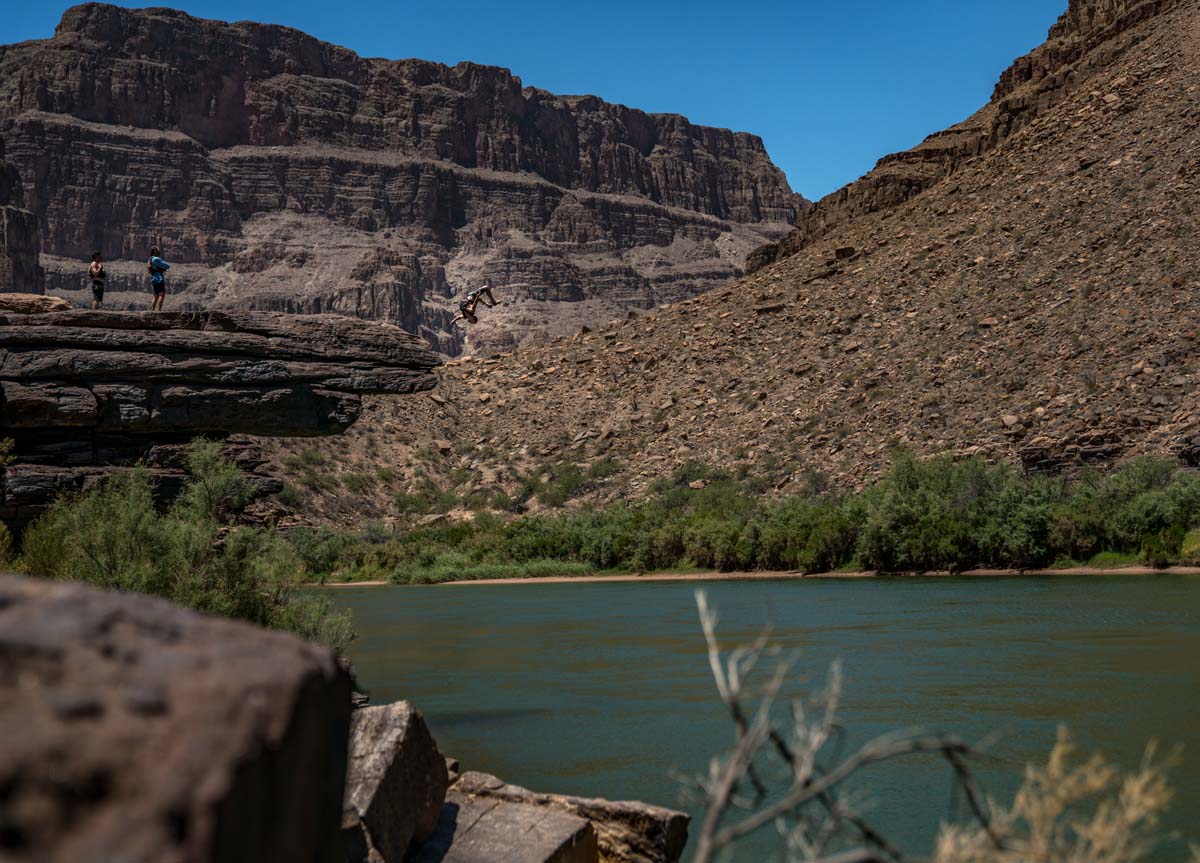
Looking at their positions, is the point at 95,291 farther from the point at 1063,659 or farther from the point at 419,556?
the point at 419,556

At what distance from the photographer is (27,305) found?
14.9 meters

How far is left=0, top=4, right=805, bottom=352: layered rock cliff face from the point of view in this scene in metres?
131

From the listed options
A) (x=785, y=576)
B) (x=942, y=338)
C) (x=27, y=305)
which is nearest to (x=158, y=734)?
(x=27, y=305)

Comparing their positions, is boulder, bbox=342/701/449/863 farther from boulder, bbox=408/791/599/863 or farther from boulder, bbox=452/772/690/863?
boulder, bbox=452/772/690/863

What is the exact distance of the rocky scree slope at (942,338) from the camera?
126ft

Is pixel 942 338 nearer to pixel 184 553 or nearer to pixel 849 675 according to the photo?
pixel 849 675


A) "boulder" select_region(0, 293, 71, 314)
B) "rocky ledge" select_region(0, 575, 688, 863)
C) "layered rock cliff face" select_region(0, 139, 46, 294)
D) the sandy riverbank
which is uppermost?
"layered rock cliff face" select_region(0, 139, 46, 294)

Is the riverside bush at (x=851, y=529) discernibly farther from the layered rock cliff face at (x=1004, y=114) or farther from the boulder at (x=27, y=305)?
the boulder at (x=27, y=305)

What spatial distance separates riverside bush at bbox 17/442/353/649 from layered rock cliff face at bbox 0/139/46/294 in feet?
196

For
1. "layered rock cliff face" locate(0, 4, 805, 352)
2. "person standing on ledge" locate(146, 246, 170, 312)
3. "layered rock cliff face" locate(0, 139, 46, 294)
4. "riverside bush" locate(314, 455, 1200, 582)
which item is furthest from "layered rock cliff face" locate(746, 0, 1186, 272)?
"layered rock cliff face" locate(0, 4, 805, 352)

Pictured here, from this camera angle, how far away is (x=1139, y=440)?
3484cm

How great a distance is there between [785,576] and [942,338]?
14317mm

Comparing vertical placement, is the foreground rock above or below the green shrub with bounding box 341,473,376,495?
above

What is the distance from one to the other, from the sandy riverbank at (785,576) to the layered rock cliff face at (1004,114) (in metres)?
29.3
